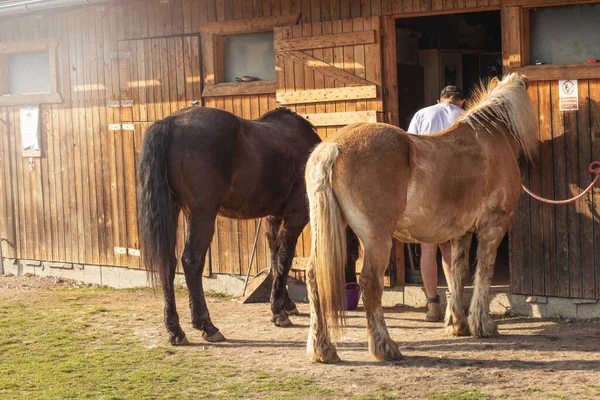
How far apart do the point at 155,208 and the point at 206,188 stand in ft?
1.59

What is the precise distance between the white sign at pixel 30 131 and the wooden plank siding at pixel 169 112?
0.36ft

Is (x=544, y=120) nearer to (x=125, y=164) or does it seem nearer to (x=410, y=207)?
(x=410, y=207)

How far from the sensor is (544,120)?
7.89 meters

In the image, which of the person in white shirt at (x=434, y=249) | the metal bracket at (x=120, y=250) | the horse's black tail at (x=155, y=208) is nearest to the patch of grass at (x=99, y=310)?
the metal bracket at (x=120, y=250)

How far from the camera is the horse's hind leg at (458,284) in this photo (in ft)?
24.3

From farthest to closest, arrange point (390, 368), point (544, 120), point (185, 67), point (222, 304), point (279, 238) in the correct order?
1. point (185, 67)
2. point (222, 304)
3. point (279, 238)
4. point (544, 120)
5. point (390, 368)

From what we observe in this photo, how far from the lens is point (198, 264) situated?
754 centimetres

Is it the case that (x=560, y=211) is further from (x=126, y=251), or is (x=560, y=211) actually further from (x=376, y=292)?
(x=126, y=251)

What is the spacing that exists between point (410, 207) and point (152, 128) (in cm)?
215

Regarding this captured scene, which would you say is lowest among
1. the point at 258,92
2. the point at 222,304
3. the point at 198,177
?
the point at 222,304

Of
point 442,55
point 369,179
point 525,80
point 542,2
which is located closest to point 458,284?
point 369,179

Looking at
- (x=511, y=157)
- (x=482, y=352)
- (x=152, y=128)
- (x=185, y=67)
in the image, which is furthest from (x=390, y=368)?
(x=185, y=67)

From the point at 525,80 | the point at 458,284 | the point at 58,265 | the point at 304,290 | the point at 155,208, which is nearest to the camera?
the point at 155,208

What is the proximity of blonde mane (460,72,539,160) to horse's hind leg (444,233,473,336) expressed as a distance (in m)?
0.90
